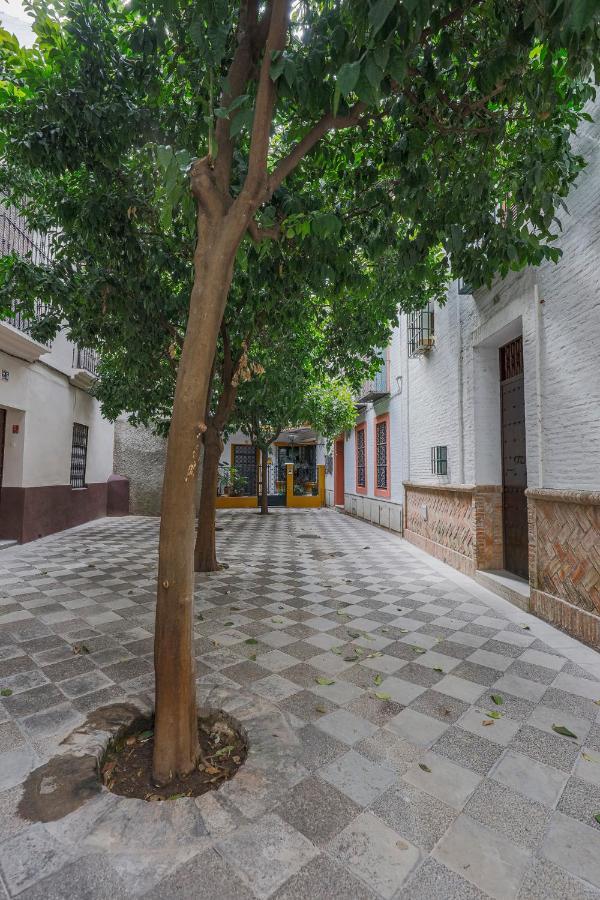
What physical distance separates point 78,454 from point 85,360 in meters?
2.45

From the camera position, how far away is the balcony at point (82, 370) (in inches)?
409

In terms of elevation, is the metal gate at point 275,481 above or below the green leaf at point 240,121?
below

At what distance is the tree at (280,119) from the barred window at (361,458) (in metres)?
11.1

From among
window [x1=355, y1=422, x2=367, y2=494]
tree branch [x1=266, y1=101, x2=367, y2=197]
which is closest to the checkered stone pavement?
tree branch [x1=266, y1=101, x2=367, y2=197]

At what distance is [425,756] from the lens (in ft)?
7.69

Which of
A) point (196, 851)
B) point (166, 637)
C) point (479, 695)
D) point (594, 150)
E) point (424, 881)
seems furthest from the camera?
point (594, 150)

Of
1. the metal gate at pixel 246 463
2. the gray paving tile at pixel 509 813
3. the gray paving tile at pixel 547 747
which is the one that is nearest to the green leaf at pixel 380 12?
the gray paving tile at pixel 509 813

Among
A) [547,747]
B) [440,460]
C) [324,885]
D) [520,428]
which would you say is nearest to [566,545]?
[520,428]

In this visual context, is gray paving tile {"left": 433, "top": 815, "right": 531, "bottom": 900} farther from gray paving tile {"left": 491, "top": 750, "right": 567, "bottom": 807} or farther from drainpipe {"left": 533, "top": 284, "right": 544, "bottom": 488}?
drainpipe {"left": 533, "top": 284, "right": 544, "bottom": 488}

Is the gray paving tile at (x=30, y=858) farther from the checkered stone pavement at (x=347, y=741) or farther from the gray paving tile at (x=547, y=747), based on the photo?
the gray paving tile at (x=547, y=747)

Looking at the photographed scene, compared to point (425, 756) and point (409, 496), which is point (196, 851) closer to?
point (425, 756)

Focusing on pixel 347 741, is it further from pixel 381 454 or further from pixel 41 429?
pixel 381 454

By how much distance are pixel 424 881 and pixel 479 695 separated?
62.7 inches

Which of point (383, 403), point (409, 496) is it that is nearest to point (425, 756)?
point (409, 496)
